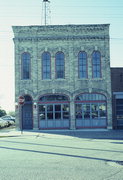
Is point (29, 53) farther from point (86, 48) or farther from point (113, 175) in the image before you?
point (113, 175)

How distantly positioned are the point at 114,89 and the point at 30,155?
1586 centimetres

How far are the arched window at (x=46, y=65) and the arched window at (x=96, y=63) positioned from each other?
4447 millimetres

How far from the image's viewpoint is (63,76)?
25.5 metres

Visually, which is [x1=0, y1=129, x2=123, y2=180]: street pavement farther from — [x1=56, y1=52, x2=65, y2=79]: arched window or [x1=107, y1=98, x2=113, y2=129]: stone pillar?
[x1=56, y1=52, x2=65, y2=79]: arched window

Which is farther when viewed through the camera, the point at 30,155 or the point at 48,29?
the point at 48,29

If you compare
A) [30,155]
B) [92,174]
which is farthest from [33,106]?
[92,174]

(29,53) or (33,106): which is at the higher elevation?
(29,53)

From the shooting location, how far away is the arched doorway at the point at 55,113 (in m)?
25.1

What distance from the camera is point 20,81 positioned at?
25484 mm

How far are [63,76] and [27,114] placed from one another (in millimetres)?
5348

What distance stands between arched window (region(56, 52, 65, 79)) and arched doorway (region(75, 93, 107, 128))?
2.84m

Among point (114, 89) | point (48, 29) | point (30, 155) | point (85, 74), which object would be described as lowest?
point (30, 155)

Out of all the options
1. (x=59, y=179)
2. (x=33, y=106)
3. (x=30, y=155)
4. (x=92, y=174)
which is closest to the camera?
(x=59, y=179)

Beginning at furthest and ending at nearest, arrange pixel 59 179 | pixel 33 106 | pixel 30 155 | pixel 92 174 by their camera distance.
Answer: pixel 33 106 < pixel 30 155 < pixel 92 174 < pixel 59 179
